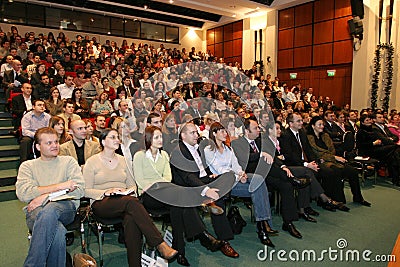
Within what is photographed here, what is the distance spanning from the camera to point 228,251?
258 cm

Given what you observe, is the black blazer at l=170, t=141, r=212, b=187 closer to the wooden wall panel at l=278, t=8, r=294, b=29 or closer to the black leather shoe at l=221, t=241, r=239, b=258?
the black leather shoe at l=221, t=241, r=239, b=258

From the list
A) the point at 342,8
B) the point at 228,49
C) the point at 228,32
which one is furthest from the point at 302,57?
the point at 228,32

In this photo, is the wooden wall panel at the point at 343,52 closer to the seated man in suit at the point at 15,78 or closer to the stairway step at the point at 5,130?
the seated man in suit at the point at 15,78

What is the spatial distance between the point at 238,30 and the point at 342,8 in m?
4.75

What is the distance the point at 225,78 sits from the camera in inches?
385

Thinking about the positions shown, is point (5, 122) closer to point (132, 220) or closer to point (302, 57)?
point (132, 220)

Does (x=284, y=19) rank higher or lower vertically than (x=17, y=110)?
higher

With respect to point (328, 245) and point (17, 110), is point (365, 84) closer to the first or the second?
point (328, 245)

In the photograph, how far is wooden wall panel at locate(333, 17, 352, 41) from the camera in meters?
9.76

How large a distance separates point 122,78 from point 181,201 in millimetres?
5983

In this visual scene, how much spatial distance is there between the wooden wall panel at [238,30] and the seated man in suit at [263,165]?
10897 millimetres

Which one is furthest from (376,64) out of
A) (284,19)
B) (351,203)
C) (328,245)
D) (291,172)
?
(328,245)

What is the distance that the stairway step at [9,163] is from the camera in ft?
15.0

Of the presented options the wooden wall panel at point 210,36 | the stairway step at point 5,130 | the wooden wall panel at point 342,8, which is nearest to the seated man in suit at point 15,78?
the stairway step at point 5,130
